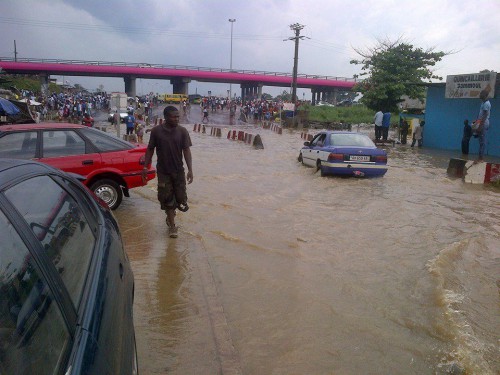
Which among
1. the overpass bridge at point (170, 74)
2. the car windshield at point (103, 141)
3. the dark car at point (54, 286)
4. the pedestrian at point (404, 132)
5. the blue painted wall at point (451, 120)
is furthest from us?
the overpass bridge at point (170, 74)

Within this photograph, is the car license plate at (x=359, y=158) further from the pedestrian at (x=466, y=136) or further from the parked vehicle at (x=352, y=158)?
the pedestrian at (x=466, y=136)

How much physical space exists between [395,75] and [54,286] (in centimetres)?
3084

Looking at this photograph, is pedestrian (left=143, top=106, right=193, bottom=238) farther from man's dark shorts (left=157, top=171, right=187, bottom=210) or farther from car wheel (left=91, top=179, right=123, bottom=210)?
car wheel (left=91, top=179, right=123, bottom=210)

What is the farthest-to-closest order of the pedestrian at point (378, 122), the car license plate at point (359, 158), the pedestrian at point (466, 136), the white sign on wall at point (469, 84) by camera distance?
the pedestrian at point (378, 122)
the pedestrian at point (466, 136)
the white sign on wall at point (469, 84)
the car license plate at point (359, 158)

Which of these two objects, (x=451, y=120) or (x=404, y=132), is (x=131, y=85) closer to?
(x=404, y=132)

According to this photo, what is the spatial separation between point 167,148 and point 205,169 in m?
8.60

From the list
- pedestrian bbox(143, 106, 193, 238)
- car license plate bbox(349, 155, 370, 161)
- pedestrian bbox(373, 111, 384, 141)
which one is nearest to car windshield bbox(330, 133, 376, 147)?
car license plate bbox(349, 155, 370, 161)

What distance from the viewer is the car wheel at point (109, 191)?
7.86m

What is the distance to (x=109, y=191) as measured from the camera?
315 inches

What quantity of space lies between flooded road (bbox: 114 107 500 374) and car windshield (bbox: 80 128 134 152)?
1.21 meters

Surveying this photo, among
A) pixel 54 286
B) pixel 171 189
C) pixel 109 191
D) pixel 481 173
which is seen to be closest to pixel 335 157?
pixel 481 173

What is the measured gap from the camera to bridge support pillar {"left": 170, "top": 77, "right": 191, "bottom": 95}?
229 ft

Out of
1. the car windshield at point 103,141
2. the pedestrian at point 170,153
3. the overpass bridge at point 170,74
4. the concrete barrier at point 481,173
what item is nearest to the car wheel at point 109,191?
the car windshield at point 103,141

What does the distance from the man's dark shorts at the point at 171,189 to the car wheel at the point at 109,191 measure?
5.78 ft
